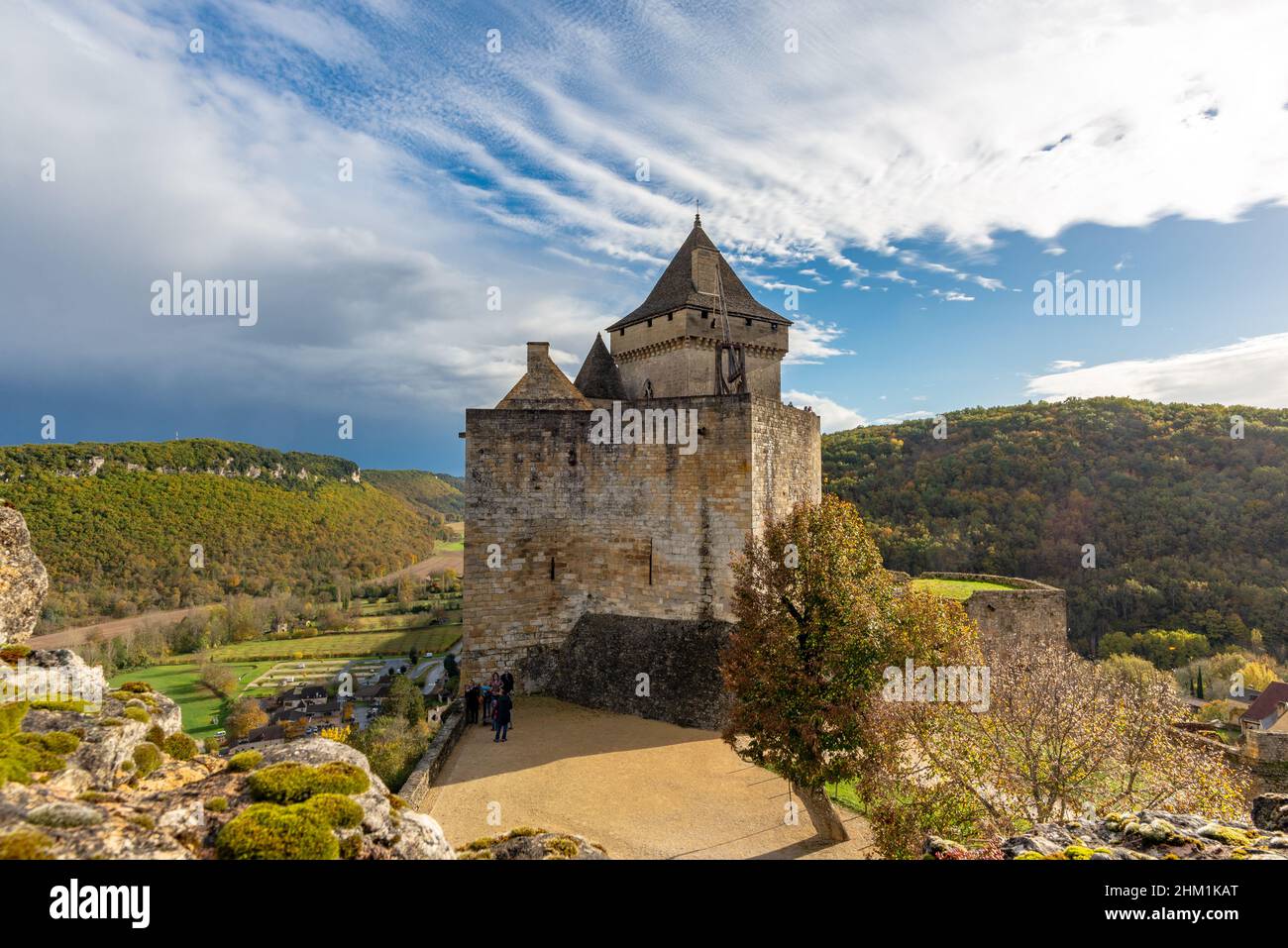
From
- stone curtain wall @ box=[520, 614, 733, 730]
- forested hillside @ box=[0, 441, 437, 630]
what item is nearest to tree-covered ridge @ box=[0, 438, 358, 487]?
forested hillside @ box=[0, 441, 437, 630]

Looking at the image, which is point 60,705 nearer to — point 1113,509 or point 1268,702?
point 1268,702

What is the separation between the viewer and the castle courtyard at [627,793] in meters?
10.1

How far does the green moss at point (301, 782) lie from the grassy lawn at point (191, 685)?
49784 millimetres

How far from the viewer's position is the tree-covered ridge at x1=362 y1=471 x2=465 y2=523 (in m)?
127

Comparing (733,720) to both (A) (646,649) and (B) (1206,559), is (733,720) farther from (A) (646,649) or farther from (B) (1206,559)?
(B) (1206,559)

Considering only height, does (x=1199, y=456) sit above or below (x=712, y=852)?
above

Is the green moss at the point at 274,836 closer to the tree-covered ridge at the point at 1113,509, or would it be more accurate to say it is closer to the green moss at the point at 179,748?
the green moss at the point at 179,748

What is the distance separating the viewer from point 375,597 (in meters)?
87.8

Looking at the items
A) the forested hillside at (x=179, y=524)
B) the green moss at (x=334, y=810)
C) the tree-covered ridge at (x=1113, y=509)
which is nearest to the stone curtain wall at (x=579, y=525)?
the green moss at (x=334, y=810)

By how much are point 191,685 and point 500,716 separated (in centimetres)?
5886

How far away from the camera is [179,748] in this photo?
5.80 metres

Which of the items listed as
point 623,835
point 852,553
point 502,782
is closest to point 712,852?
point 623,835

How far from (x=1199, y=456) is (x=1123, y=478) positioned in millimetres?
7334
